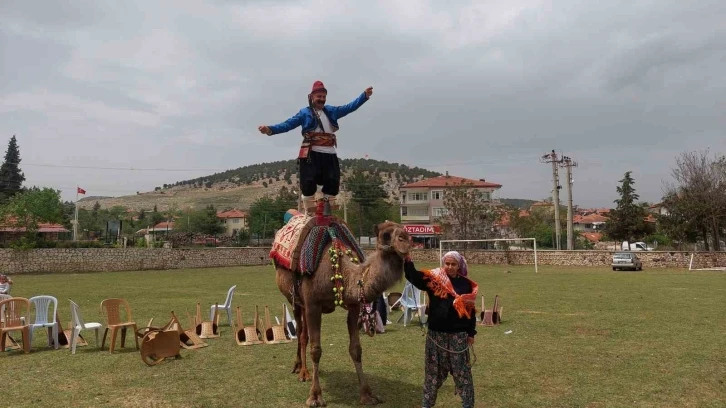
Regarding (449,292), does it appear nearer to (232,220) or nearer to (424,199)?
(424,199)

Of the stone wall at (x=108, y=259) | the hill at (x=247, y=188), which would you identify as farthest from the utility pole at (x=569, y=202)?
the hill at (x=247, y=188)

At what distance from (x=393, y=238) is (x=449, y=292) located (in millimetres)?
864

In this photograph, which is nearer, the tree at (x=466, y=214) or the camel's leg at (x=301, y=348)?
the camel's leg at (x=301, y=348)

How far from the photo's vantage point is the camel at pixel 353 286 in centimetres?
532

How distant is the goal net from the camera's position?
38312 millimetres

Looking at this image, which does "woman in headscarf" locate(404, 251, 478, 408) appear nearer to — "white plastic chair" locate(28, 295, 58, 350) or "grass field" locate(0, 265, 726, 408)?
"grass field" locate(0, 265, 726, 408)

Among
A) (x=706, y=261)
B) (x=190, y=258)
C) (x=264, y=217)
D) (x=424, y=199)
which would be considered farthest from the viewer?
(x=424, y=199)

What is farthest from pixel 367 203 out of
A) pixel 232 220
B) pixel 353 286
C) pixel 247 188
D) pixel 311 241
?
pixel 247 188

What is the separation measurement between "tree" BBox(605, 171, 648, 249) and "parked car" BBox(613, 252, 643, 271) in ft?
61.4

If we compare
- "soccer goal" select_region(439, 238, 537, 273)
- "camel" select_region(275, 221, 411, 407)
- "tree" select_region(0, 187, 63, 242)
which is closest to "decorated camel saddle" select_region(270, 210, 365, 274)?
"camel" select_region(275, 221, 411, 407)

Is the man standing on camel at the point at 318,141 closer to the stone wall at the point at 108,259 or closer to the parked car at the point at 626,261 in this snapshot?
the stone wall at the point at 108,259

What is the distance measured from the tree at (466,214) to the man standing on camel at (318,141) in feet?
166

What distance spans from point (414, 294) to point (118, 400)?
7798 mm

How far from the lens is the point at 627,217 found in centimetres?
5544
